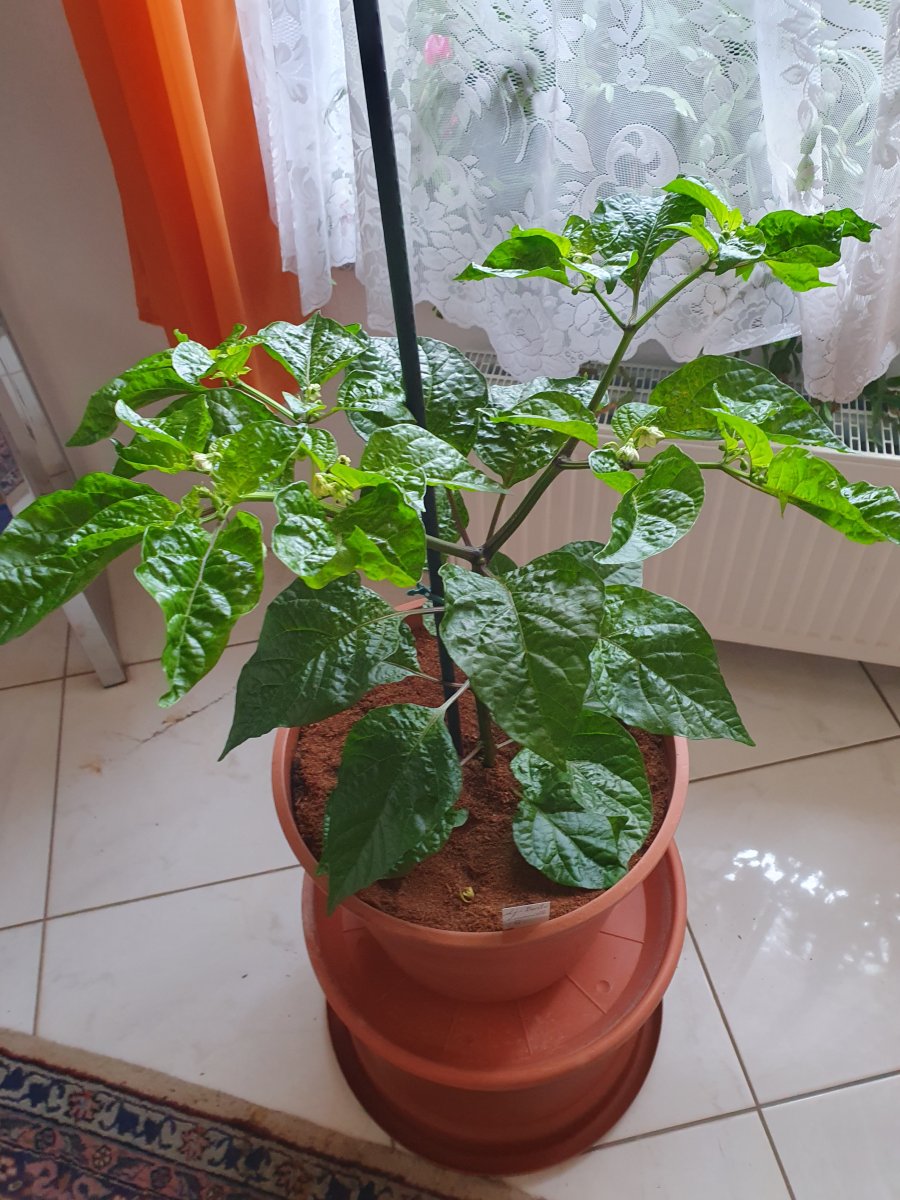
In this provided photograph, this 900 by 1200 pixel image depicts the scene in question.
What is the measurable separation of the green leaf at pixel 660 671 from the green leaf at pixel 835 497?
0.38 feet

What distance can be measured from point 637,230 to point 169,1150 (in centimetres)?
110

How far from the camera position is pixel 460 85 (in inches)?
39.0

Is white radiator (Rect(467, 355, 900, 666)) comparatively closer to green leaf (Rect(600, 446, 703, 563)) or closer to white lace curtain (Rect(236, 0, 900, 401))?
white lace curtain (Rect(236, 0, 900, 401))

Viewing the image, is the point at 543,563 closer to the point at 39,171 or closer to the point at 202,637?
the point at 202,637

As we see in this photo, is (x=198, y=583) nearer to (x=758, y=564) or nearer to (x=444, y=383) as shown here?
(x=444, y=383)

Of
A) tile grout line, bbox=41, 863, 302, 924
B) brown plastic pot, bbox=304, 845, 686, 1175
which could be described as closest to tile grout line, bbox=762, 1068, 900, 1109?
brown plastic pot, bbox=304, 845, 686, 1175

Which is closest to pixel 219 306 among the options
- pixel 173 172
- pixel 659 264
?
pixel 173 172

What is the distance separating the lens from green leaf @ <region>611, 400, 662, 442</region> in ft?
1.99

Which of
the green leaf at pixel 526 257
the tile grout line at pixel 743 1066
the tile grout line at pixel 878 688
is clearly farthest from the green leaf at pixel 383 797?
the tile grout line at pixel 878 688

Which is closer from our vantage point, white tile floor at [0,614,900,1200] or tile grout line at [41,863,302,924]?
white tile floor at [0,614,900,1200]

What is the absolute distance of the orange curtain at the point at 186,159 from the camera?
3.42 feet

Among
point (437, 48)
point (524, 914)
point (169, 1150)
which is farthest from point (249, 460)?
point (169, 1150)

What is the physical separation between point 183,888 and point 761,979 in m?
0.80

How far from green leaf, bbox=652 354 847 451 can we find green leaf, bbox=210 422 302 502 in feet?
0.90
